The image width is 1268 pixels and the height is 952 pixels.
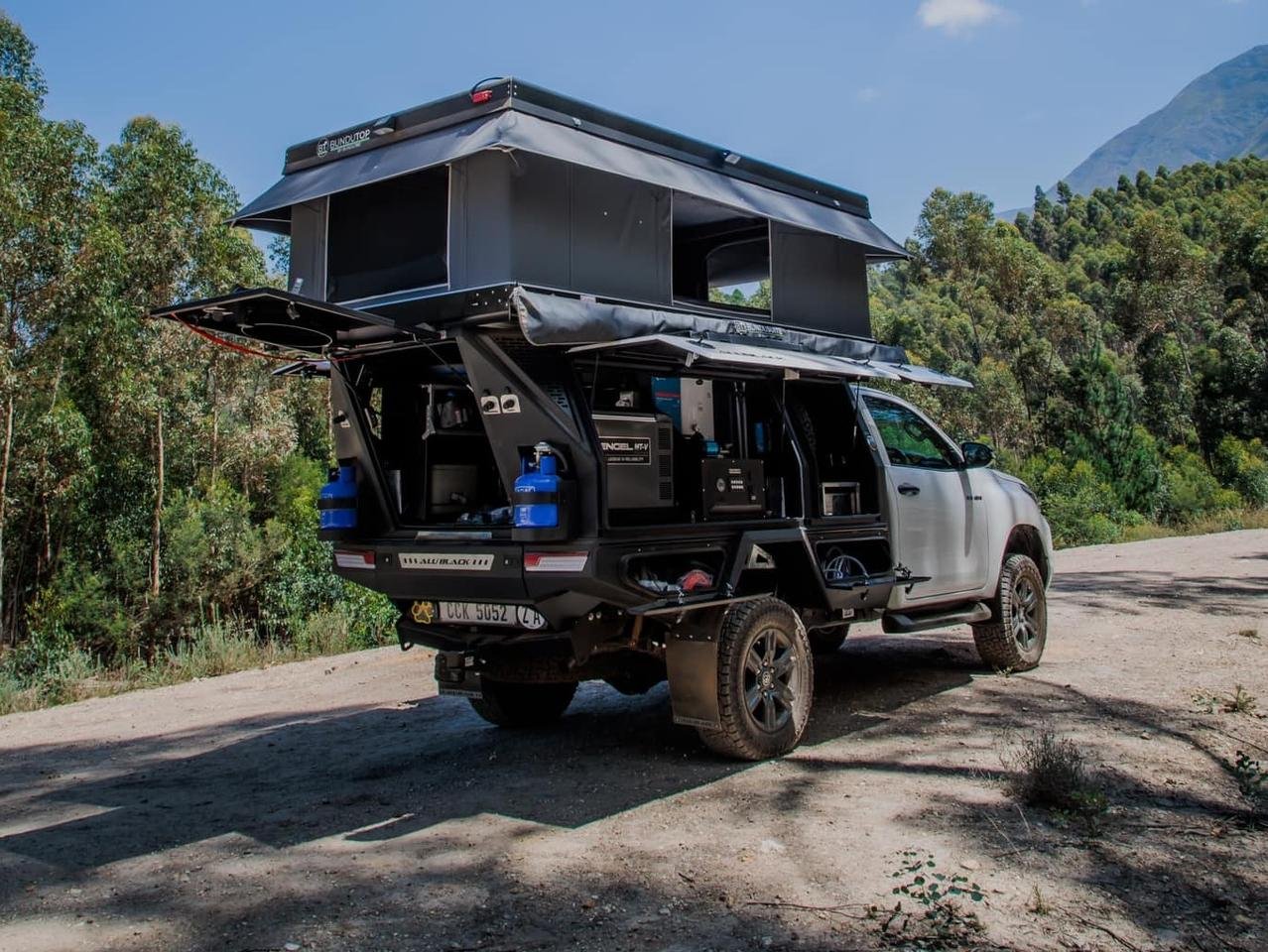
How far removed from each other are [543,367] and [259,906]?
276 cm

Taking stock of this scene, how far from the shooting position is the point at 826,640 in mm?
9250

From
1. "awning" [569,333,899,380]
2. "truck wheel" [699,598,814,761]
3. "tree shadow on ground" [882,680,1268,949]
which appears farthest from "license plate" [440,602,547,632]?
"tree shadow on ground" [882,680,1268,949]

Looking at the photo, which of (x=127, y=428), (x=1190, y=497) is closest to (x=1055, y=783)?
(x=127, y=428)

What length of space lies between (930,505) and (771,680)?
2335 mm

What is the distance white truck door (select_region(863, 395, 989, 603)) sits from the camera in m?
7.45

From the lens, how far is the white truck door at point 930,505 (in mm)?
7449

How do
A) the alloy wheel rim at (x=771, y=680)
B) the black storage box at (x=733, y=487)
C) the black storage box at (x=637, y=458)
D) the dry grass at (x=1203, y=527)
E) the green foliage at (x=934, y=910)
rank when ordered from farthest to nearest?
the dry grass at (x=1203, y=527), the black storage box at (x=733, y=487), the alloy wheel rim at (x=771, y=680), the black storage box at (x=637, y=458), the green foliage at (x=934, y=910)

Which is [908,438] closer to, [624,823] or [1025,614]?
[1025,614]

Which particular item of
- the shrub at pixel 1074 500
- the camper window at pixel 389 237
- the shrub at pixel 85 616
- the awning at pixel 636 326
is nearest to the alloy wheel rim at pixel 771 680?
the awning at pixel 636 326

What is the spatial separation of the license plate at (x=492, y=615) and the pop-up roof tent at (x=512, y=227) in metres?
1.48

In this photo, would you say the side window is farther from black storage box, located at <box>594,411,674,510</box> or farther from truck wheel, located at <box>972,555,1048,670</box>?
black storage box, located at <box>594,411,674,510</box>

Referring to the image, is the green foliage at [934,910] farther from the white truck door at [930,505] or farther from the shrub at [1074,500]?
the shrub at [1074,500]

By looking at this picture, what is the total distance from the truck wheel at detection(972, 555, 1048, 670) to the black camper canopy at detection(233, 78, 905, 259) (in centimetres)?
307

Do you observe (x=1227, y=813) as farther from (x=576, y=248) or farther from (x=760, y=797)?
(x=576, y=248)
